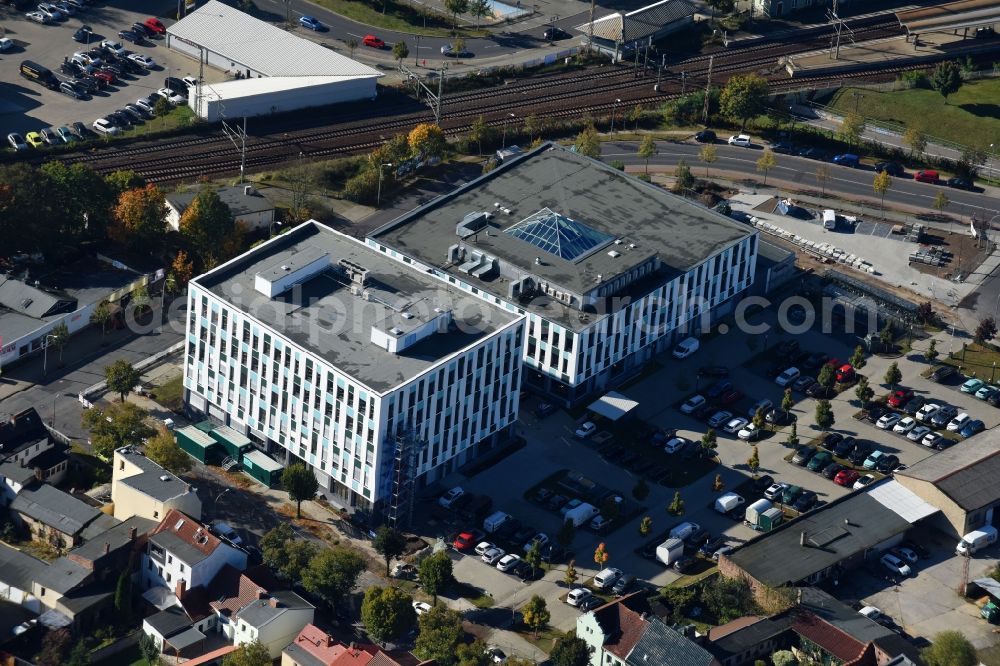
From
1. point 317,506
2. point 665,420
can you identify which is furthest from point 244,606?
point 665,420

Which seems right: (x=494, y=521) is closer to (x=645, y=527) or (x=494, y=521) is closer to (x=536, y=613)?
(x=645, y=527)

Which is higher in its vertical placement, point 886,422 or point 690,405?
point 886,422

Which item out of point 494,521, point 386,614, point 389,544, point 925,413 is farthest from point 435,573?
point 925,413

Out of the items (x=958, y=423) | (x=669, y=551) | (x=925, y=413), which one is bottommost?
(x=669, y=551)

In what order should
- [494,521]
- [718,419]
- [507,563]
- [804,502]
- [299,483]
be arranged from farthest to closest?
[718,419] < [804,502] < [494,521] < [299,483] < [507,563]

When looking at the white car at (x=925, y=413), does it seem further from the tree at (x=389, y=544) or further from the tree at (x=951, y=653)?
the tree at (x=389, y=544)

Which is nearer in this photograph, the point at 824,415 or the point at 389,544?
the point at 389,544

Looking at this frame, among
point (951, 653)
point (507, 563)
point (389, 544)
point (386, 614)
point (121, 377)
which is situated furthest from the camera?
point (121, 377)
